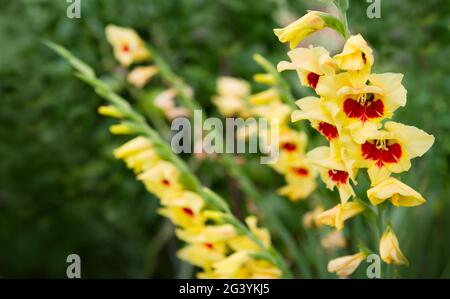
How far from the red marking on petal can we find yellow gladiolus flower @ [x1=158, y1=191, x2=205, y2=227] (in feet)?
1.90

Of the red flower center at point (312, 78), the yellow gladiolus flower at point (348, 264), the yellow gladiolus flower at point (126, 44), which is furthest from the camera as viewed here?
the yellow gladiolus flower at point (126, 44)

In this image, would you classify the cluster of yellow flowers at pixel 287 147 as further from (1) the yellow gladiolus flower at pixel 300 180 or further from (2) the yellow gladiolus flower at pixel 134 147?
(2) the yellow gladiolus flower at pixel 134 147

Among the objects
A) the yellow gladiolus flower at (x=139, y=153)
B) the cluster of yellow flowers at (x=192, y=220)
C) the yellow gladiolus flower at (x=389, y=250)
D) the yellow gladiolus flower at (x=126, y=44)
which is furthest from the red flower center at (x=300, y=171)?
the yellow gladiolus flower at (x=389, y=250)

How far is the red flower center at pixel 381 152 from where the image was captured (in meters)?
1.36

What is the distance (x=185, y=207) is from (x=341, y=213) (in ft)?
1.70

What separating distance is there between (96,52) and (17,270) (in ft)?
3.08

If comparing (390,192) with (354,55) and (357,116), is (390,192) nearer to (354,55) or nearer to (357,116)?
(357,116)

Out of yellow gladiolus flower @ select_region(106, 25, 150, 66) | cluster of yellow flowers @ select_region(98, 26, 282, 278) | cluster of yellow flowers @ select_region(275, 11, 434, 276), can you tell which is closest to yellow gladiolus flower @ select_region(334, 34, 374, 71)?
cluster of yellow flowers @ select_region(275, 11, 434, 276)

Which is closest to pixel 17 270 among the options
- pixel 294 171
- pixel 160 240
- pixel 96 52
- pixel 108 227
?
pixel 108 227

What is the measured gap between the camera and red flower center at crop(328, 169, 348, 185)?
4.64ft

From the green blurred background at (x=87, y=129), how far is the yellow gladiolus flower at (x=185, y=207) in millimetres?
1023

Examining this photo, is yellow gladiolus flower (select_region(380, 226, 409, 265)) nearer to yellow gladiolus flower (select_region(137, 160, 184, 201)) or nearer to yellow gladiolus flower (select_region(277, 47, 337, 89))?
yellow gladiolus flower (select_region(277, 47, 337, 89))

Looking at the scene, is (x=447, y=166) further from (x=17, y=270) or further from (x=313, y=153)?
(x=17, y=270)

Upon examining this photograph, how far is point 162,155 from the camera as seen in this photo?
1878 mm
